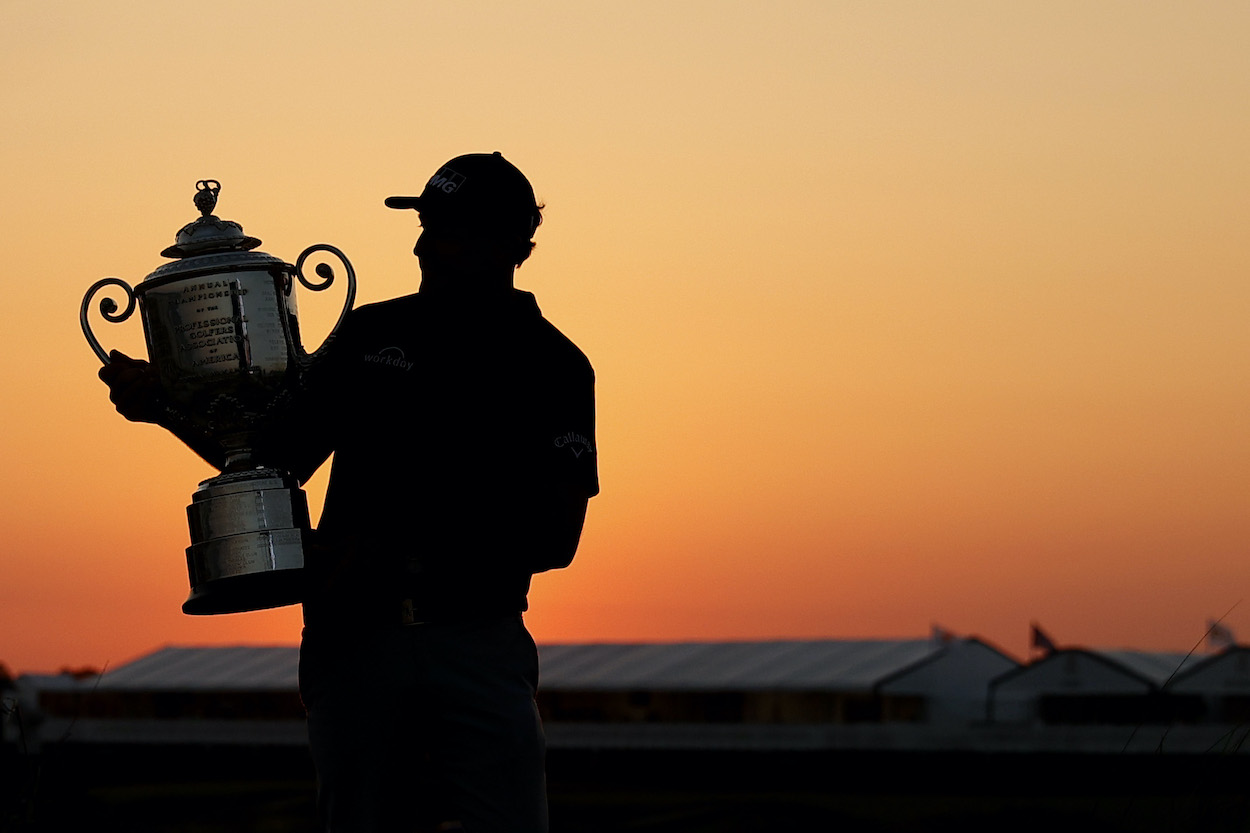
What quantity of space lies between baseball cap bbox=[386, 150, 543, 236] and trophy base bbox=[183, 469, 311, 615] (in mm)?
661

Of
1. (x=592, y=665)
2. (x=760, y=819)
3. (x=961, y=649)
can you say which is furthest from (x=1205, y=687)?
(x=760, y=819)

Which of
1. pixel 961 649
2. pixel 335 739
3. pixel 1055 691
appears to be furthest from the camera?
pixel 961 649

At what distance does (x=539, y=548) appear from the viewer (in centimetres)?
339

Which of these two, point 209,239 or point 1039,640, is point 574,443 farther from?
point 1039,640

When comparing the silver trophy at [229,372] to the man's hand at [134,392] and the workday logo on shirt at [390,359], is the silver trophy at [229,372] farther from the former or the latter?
the workday logo on shirt at [390,359]

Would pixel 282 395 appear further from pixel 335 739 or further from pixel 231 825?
pixel 231 825

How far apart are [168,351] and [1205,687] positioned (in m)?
39.3

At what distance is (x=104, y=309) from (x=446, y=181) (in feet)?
3.06

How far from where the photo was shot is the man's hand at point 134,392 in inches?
151

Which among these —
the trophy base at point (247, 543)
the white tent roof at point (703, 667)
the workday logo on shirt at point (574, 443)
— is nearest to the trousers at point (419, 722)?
the trophy base at point (247, 543)

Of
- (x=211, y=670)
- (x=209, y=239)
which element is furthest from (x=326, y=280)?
(x=211, y=670)

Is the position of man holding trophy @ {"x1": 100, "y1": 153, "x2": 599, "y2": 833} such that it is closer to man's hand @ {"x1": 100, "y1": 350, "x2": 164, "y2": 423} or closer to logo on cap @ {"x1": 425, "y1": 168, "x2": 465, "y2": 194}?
logo on cap @ {"x1": 425, "y1": 168, "x2": 465, "y2": 194}

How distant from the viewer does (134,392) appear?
3830 millimetres

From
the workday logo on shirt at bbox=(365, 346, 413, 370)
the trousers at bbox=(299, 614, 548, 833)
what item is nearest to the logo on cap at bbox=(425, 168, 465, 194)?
the workday logo on shirt at bbox=(365, 346, 413, 370)
